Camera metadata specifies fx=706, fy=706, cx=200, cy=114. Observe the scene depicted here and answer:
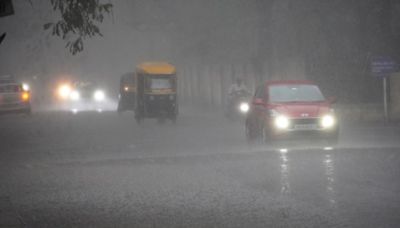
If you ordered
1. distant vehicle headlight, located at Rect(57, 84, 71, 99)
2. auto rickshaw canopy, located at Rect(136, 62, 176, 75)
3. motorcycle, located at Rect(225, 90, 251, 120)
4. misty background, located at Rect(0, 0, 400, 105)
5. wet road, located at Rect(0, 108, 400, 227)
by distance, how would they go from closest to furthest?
wet road, located at Rect(0, 108, 400, 227)
misty background, located at Rect(0, 0, 400, 105)
motorcycle, located at Rect(225, 90, 251, 120)
auto rickshaw canopy, located at Rect(136, 62, 176, 75)
distant vehicle headlight, located at Rect(57, 84, 71, 99)

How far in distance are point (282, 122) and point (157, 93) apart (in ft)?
41.6

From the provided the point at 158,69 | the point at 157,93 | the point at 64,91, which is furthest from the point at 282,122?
the point at 64,91

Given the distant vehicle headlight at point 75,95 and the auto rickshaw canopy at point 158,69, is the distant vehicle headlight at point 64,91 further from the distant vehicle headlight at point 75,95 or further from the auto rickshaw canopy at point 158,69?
the auto rickshaw canopy at point 158,69

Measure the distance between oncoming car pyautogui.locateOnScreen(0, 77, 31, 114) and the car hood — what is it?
21.8 metres

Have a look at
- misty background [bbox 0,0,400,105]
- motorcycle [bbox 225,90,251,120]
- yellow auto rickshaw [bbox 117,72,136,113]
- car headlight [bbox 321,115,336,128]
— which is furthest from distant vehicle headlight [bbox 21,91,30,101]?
car headlight [bbox 321,115,336,128]

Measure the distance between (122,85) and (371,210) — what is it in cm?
3001

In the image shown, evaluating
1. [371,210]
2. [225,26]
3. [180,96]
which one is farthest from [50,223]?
[180,96]

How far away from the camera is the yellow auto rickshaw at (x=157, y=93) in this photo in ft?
96.4

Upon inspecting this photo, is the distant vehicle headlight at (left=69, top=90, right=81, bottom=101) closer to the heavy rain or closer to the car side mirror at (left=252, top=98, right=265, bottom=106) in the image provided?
the heavy rain

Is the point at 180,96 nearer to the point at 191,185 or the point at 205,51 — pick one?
the point at 205,51

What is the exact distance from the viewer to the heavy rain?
9594 mm

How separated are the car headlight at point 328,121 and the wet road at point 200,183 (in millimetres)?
549

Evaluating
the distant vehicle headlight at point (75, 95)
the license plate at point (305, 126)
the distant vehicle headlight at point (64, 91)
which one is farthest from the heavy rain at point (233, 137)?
the distant vehicle headlight at point (64, 91)

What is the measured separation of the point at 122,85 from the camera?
38344 mm
